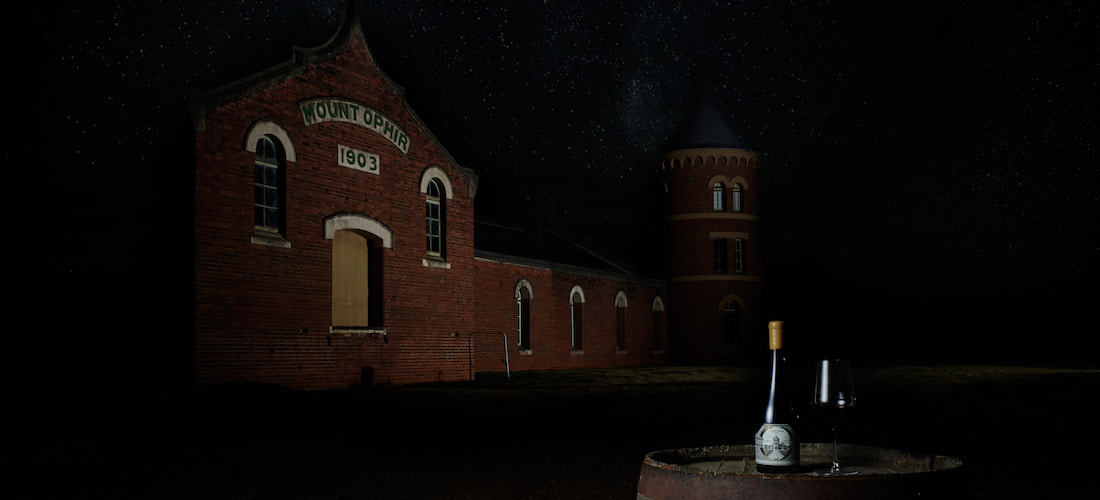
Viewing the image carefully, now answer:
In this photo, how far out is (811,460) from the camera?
3.53 m

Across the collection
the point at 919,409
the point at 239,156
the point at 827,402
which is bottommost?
the point at 919,409

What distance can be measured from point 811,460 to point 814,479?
3.08 feet

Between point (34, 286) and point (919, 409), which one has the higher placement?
point (34, 286)

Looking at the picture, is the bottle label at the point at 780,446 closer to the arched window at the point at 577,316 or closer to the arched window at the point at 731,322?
the arched window at the point at 577,316

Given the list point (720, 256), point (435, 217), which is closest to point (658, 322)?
point (720, 256)

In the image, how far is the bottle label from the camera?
3.10m

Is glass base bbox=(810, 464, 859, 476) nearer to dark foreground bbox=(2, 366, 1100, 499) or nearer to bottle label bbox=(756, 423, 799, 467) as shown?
bottle label bbox=(756, 423, 799, 467)

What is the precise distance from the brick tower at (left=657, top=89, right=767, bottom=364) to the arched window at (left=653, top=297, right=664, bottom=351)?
74 cm

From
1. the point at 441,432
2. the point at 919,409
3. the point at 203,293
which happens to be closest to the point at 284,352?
the point at 203,293

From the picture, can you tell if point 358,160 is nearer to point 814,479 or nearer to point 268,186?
point 268,186

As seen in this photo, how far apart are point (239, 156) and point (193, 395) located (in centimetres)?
473

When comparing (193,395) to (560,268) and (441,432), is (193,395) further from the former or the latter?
(560,268)

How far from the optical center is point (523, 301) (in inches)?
1044

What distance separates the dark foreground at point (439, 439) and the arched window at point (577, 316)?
13.3 metres
